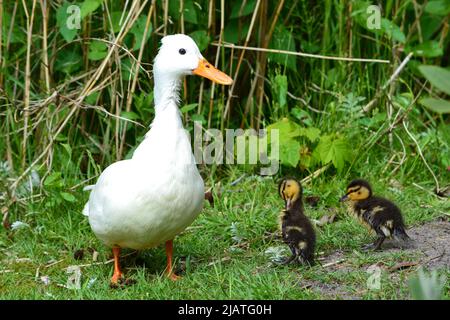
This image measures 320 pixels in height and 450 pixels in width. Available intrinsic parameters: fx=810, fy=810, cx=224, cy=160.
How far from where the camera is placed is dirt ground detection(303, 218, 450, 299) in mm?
4141

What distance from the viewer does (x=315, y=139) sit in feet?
19.7

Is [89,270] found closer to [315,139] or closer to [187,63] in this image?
[187,63]

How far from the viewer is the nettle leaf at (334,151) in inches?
231

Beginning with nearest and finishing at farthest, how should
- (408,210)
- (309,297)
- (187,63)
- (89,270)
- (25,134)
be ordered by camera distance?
(309,297) < (187,63) < (89,270) < (408,210) < (25,134)

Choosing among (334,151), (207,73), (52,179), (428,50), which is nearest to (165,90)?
(207,73)

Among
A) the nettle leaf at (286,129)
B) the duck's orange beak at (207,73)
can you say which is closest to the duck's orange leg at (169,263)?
the duck's orange beak at (207,73)

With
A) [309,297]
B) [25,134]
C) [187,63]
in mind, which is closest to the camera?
[309,297]

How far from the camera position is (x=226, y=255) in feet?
16.2

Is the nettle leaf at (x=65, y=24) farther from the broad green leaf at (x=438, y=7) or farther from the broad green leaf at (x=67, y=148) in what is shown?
the broad green leaf at (x=438, y=7)

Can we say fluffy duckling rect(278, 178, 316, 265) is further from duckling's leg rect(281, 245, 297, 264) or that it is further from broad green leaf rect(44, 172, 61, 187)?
broad green leaf rect(44, 172, 61, 187)

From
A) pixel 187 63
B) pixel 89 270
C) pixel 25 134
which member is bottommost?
pixel 89 270

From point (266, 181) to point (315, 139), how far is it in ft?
1.57

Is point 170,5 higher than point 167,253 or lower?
higher
